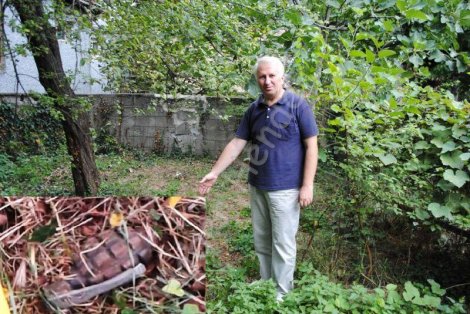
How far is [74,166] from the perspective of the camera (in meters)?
5.76

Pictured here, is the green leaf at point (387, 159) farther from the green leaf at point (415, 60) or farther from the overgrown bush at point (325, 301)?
the green leaf at point (415, 60)

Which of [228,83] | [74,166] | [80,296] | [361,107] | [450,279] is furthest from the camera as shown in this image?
[74,166]

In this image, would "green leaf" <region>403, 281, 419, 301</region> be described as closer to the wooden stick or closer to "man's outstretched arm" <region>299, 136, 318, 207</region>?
"man's outstretched arm" <region>299, 136, 318, 207</region>

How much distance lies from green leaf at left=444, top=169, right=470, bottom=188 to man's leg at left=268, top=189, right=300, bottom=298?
3.43ft

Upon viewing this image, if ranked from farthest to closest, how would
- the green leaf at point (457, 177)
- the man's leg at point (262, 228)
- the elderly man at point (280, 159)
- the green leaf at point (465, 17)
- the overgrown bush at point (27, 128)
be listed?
1. the overgrown bush at point (27, 128)
2. the green leaf at point (465, 17)
3. the man's leg at point (262, 228)
4. the green leaf at point (457, 177)
5. the elderly man at point (280, 159)

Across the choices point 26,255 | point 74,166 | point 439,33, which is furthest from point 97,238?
point 74,166

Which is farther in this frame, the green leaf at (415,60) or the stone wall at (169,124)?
the stone wall at (169,124)

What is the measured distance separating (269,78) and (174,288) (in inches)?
62.4

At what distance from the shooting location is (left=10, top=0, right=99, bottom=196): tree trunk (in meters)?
4.18

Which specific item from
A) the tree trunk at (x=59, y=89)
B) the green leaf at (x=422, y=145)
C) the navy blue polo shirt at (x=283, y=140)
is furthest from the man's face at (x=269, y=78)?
the tree trunk at (x=59, y=89)

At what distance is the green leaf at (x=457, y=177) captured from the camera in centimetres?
268

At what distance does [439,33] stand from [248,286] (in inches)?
110

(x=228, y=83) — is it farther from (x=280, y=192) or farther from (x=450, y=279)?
(x=450, y=279)

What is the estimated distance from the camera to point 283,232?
8.73 ft
